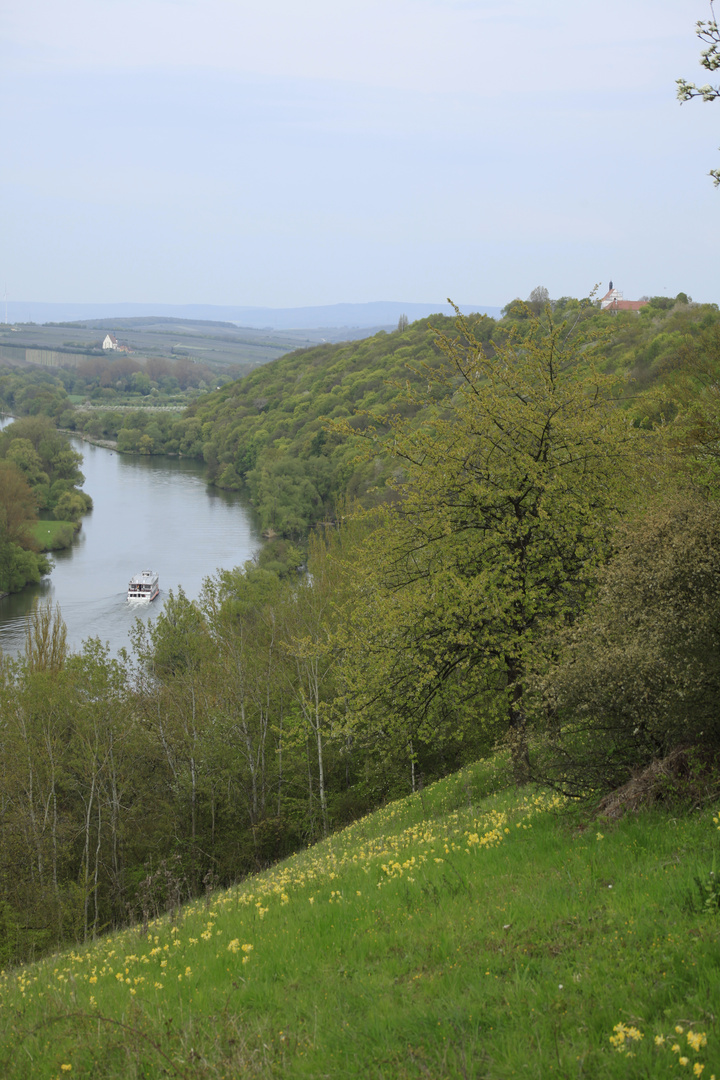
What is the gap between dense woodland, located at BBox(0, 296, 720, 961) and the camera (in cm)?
752

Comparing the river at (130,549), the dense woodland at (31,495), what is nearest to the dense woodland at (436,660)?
the river at (130,549)

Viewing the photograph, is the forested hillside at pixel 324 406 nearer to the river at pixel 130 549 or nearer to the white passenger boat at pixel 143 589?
the river at pixel 130 549

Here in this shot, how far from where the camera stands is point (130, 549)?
263 feet

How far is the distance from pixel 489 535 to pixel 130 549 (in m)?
71.6

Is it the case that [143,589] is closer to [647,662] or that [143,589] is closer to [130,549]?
[130,549]

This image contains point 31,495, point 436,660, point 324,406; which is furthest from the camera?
point 324,406

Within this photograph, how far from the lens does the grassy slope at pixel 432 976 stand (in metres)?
4.40

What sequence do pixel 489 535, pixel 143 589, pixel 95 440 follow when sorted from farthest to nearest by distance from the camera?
pixel 95 440, pixel 143 589, pixel 489 535

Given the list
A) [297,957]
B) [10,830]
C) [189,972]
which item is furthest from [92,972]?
[10,830]

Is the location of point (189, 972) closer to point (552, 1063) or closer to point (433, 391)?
point (552, 1063)

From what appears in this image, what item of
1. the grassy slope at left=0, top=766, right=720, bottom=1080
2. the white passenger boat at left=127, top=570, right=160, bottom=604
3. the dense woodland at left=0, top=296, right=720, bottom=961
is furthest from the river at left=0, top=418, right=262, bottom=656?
the grassy slope at left=0, top=766, right=720, bottom=1080

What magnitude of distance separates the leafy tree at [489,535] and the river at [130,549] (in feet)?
107

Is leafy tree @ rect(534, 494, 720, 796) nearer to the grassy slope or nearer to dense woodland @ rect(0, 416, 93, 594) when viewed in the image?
the grassy slope

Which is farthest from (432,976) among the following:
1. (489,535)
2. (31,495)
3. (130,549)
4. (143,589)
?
(31,495)
